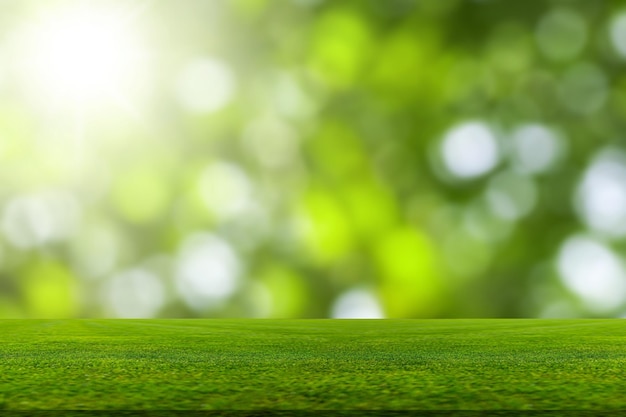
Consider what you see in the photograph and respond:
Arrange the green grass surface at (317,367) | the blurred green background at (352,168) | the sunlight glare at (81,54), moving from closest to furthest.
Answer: the green grass surface at (317,367) < the blurred green background at (352,168) < the sunlight glare at (81,54)

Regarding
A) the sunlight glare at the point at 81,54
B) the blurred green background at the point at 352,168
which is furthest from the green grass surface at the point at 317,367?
the sunlight glare at the point at 81,54

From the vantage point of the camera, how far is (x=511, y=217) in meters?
3.06

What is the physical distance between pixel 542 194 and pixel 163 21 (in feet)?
5.88

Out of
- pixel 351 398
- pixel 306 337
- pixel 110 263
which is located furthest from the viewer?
pixel 110 263

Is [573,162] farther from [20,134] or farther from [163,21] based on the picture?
[20,134]

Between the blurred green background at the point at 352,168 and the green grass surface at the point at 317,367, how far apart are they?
1.19 ft

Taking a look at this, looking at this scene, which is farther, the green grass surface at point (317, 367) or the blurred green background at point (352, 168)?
the blurred green background at point (352, 168)

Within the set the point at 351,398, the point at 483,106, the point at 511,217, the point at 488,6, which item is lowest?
the point at 351,398

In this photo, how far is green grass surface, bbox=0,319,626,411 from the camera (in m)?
1.27

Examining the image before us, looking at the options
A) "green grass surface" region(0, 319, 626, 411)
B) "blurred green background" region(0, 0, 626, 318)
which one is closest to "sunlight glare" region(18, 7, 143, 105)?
"blurred green background" region(0, 0, 626, 318)

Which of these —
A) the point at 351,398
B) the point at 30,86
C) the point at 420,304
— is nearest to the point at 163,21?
the point at 30,86

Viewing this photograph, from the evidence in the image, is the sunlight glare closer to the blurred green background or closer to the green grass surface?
the blurred green background

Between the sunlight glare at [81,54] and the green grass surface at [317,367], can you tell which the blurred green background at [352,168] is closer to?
the sunlight glare at [81,54]

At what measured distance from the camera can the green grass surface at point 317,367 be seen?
4.17ft
